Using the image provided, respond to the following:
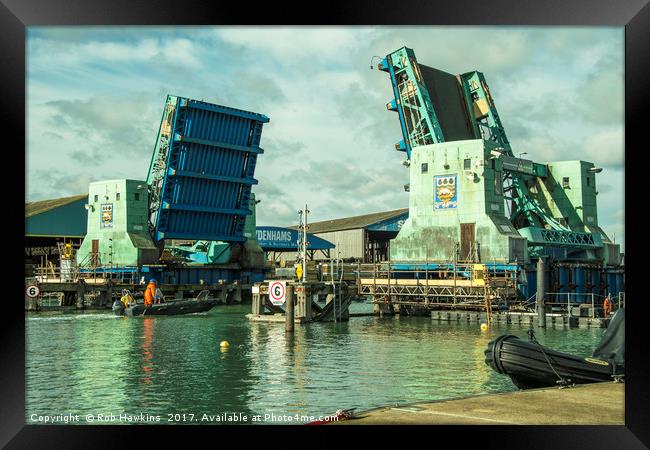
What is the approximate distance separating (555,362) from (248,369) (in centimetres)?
A: 887

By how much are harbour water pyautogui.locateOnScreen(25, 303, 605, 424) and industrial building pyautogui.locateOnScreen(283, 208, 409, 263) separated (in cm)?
4411

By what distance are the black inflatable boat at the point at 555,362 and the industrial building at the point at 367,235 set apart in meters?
61.7

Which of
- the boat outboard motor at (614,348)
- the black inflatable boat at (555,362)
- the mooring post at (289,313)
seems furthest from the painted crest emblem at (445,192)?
the boat outboard motor at (614,348)

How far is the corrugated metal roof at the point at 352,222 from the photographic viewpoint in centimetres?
7988

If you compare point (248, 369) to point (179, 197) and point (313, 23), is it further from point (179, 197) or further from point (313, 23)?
point (179, 197)

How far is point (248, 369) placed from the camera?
65.1 feet

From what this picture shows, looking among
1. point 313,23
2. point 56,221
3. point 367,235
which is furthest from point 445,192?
point 56,221

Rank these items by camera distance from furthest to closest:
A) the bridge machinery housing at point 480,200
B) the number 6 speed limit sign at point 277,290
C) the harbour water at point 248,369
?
the bridge machinery housing at point 480,200 → the number 6 speed limit sign at point 277,290 → the harbour water at point 248,369

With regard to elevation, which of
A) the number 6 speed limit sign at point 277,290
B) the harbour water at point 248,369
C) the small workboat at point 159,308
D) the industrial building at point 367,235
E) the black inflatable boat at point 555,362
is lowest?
the harbour water at point 248,369

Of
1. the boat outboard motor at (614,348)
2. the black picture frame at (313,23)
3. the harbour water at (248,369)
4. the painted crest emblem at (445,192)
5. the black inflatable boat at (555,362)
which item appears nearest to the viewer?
the black picture frame at (313,23)

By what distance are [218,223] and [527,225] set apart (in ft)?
76.3

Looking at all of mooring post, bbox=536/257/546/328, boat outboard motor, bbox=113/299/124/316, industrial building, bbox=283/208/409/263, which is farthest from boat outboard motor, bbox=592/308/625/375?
industrial building, bbox=283/208/409/263

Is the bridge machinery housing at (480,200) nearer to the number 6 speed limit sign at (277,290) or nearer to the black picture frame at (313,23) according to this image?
the number 6 speed limit sign at (277,290)

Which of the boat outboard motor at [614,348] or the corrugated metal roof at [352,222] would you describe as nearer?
the boat outboard motor at [614,348]
